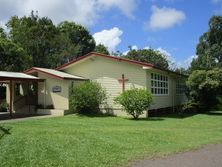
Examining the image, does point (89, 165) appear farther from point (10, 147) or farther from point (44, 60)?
point (44, 60)

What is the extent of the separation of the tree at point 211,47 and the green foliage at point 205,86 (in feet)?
59.5

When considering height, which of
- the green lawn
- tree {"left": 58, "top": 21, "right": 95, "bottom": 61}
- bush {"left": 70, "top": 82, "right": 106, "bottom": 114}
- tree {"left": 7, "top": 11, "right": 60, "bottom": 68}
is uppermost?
tree {"left": 58, "top": 21, "right": 95, "bottom": 61}

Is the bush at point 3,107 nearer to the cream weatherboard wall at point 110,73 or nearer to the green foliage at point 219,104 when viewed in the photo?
the cream weatherboard wall at point 110,73

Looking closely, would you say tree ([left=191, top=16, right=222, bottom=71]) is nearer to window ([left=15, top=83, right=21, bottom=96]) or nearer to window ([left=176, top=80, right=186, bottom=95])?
window ([left=176, top=80, right=186, bottom=95])

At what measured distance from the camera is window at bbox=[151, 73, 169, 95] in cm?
2520

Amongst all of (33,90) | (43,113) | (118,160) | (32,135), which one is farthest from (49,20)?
(118,160)

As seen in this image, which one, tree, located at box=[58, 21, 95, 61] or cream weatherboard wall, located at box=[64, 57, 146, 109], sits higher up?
tree, located at box=[58, 21, 95, 61]

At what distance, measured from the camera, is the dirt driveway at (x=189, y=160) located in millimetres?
8913

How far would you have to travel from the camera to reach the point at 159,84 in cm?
2659

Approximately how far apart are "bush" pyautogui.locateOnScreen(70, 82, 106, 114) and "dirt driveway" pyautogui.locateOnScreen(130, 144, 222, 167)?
13.2 m

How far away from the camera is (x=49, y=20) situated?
154ft

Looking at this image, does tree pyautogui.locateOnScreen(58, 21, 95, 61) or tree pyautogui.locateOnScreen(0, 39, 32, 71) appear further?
tree pyautogui.locateOnScreen(58, 21, 95, 61)

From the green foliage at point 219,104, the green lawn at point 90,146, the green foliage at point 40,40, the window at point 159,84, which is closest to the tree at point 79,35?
the green foliage at point 40,40

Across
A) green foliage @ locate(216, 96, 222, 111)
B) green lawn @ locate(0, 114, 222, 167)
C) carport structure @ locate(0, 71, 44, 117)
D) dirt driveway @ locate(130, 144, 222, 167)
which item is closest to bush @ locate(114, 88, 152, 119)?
carport structure @ locate(0, 71, 44, 117)
